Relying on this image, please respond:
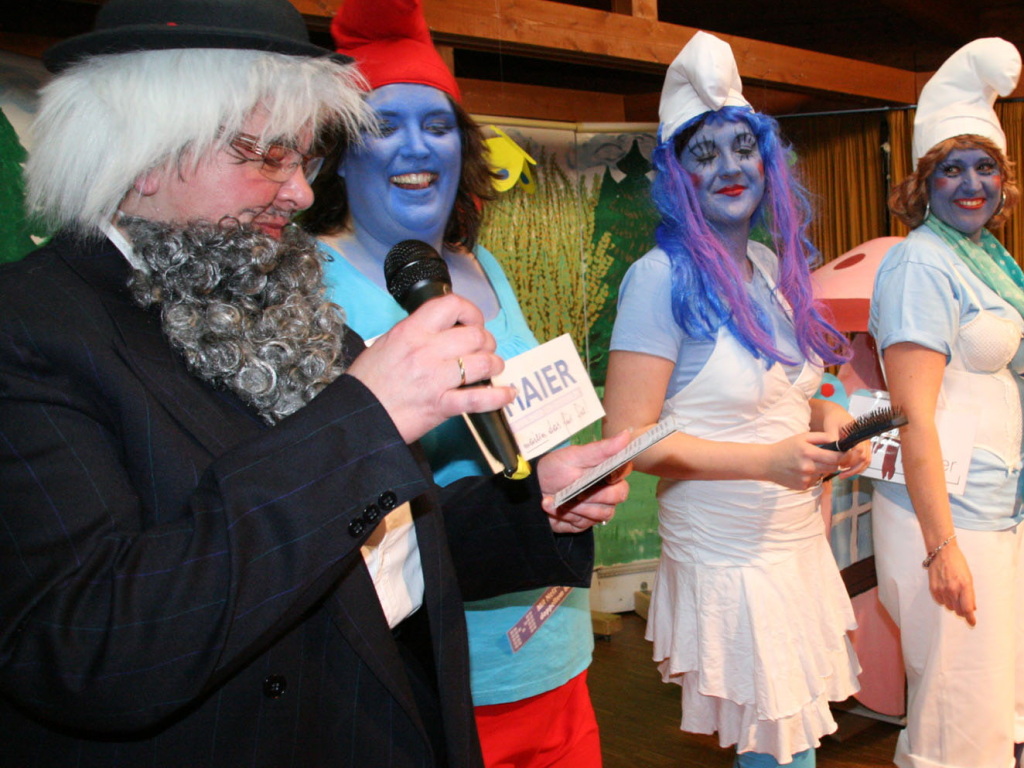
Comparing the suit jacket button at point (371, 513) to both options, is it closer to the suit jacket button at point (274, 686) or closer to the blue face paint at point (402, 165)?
the suit jacket button at point (274, 686)

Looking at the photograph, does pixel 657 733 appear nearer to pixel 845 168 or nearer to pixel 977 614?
pixel 977 614

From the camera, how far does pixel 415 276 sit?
940 mm

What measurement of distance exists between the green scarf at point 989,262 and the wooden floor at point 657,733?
59.6 inches

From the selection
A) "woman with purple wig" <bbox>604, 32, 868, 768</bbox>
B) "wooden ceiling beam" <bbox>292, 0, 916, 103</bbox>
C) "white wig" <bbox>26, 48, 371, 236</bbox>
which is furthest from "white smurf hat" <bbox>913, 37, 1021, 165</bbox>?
"white wig" <bbox>26, 48, 371, 236</bbox>

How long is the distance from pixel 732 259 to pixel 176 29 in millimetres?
1318

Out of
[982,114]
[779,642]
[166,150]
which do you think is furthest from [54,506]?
[982,114]

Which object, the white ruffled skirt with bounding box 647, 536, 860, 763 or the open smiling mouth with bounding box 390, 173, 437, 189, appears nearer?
the open smiling mouth with bounding box 390, 173, 437, 189

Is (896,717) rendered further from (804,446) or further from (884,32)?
(884,32)

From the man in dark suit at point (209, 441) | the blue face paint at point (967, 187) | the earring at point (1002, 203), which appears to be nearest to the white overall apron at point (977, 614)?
the blue face paint at point (967, 187)

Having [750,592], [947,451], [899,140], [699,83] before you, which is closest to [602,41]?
[699,83]

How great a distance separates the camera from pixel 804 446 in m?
1.62

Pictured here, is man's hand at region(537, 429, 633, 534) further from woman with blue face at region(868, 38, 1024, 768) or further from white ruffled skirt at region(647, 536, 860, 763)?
woman with blue face at region(868, 38, 1024, 768)

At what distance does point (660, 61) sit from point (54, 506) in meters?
3.18

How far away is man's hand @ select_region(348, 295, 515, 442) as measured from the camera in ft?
2.60
